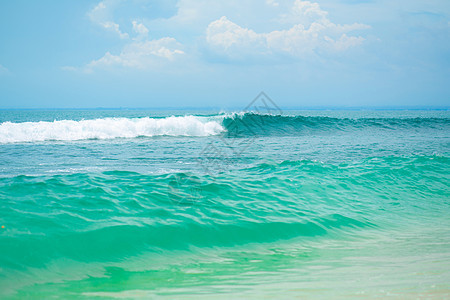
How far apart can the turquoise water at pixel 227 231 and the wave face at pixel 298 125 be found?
1535 centimetres

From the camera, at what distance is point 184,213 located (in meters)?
6.43

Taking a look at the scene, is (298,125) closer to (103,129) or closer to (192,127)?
(192,127)

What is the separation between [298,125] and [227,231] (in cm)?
2308

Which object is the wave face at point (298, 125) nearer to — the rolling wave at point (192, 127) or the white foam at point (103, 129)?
the rolling wave at point (192, 127)

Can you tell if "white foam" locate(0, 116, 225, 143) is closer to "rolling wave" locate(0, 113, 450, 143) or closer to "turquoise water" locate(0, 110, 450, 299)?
"rolling wave" locate(0, 113, 450, 143)

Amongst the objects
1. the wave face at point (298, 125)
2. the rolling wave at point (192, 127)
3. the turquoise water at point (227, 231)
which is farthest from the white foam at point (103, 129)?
the turquoise water at point (227, 231)

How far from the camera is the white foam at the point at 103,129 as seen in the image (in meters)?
20.3

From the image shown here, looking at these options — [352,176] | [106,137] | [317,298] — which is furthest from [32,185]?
[106,137]

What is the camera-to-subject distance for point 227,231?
5.97 m

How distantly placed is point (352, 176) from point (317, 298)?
6535mm

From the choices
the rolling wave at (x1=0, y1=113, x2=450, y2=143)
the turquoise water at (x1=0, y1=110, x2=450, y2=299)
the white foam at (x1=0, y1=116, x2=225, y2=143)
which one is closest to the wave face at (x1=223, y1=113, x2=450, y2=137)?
the rolling wave at (x1=0, y1=113, x2=450, y2=143)

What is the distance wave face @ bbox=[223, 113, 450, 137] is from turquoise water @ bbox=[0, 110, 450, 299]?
50.4 ft

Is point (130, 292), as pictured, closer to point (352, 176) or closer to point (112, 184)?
point (112, 184)

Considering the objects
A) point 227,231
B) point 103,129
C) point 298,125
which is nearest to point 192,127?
point 103,129
